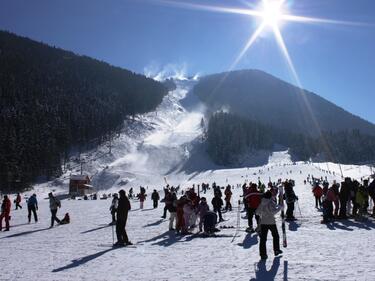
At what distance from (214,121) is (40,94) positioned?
222 ft

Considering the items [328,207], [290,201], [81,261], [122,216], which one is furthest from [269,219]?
[290,201]

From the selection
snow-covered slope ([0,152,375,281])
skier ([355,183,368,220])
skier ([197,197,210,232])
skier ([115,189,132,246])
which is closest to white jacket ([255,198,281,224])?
snow-covered slope ([0,152,375,281])

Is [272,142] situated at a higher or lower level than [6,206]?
higher

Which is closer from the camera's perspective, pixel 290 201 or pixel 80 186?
pixel 290 201

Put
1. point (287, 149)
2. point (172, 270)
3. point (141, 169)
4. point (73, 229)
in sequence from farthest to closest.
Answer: point (287, 149), point (141, 169), point (73, 229), point (172, 270)

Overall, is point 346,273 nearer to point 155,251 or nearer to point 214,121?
point 155,251

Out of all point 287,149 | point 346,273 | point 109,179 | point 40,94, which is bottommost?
point 346,273

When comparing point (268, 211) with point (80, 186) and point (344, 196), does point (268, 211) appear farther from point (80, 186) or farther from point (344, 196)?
point (80, 186)

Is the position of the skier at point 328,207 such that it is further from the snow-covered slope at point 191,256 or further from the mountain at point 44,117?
the mountain at point 44,117

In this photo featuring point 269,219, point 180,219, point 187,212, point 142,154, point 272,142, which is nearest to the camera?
point 269,219

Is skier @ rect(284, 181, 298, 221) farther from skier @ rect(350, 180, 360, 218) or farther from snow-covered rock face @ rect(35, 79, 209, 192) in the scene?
snow-covered rock face @ rect(35, 79, 209, 192)

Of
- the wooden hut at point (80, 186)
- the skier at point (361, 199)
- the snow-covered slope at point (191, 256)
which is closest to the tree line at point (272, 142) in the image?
the wooden hut at point (80, 186)

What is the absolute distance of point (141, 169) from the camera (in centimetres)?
12656

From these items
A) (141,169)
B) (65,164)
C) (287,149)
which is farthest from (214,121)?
(65,164)
